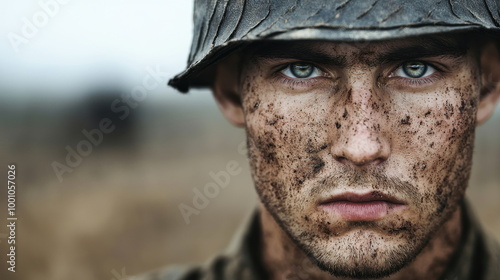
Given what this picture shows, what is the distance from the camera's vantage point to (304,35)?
2037 millimetres

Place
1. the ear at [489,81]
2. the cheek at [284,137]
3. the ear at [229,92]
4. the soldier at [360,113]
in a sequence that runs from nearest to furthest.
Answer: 1. the soldier at [360,113]
2. the cheek at [284,137]
3. the ear at [489,81]
4. the ear at [229,92]

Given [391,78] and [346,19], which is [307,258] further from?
[346,19]

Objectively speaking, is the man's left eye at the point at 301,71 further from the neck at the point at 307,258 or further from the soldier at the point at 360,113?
the neck at the point at 307,258

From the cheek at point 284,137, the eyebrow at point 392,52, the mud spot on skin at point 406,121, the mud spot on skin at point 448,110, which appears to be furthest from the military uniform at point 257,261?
the eyebrow at point 392,52

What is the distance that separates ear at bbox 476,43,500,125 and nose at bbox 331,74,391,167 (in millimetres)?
722

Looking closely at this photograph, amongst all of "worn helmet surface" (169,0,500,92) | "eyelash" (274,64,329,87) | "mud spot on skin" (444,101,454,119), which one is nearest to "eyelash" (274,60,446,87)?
"eyelash" (274,64,329,87)

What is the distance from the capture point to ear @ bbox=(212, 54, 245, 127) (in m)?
2.90

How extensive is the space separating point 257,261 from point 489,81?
4.94 ft

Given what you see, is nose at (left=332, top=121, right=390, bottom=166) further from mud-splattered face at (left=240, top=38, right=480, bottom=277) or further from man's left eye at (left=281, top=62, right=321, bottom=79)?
man's left eye at (left=281, top=62, right=321, bottom=79)

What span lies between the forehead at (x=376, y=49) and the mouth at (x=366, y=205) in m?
0.53

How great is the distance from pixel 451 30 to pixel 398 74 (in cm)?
33

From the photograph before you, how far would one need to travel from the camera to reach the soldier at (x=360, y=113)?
210cm

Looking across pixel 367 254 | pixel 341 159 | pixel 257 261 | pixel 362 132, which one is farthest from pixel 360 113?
pixel 257 261

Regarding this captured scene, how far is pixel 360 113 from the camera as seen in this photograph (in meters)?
2.20
